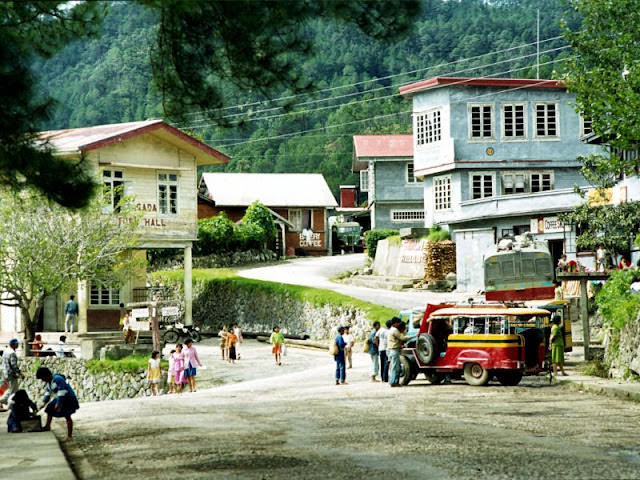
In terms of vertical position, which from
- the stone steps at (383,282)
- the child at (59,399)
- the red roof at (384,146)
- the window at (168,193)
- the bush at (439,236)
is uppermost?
→ the red roof at (384,146)

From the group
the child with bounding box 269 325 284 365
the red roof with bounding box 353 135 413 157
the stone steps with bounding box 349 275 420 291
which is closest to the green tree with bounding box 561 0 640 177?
the child with bounding box 269 325 284 365

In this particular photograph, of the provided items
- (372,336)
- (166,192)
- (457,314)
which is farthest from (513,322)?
(166,192)

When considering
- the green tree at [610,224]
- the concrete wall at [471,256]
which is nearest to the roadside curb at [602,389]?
the green tree at [610,224]

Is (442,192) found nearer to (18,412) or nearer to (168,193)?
(168,193)

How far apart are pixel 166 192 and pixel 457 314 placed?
2318 cm

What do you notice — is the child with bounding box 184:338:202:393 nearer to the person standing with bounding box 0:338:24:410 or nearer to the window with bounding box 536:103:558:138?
the person standing with bounding box 0:338:24:410

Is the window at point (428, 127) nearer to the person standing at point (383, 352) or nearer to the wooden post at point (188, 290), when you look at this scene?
the wooden post at point (188, 290)

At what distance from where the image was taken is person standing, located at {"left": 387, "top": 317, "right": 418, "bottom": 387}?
24.7 metres

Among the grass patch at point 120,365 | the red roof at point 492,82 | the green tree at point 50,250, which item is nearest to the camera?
the grass patch at point 120,365

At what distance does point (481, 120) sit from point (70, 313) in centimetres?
2050

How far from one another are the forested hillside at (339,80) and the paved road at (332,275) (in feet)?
121

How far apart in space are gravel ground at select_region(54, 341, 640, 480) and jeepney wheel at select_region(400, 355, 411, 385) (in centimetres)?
55

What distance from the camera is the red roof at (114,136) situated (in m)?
40.4

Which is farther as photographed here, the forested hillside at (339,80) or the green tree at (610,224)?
the forested hillside at (339,80)
